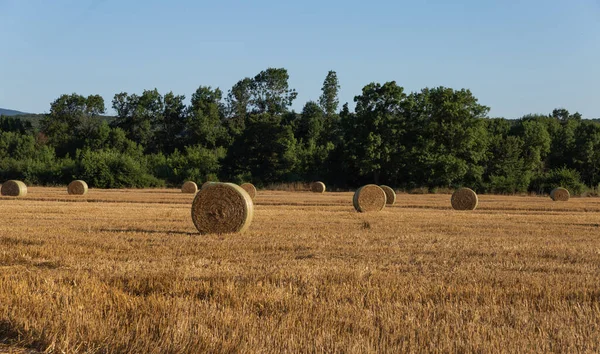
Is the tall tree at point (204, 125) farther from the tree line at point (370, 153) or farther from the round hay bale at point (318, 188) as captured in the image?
the round hay bale at point (318, 188)

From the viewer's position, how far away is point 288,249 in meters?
11.1

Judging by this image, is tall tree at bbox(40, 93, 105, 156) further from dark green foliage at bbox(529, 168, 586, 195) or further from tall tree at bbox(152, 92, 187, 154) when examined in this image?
dark green foliage at bbox(529, 168, 586, 195)

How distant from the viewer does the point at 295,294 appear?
6871 mm

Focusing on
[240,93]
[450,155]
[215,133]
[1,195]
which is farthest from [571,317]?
[240,93]

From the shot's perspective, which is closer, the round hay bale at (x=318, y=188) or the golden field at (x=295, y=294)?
the golden field at (x=295, y=294)

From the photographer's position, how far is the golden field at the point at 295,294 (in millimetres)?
5184

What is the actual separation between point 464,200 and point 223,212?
1427cm

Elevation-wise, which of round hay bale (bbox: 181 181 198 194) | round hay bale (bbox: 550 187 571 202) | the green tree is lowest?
round hay bale (bbox: 181 181 198 194)

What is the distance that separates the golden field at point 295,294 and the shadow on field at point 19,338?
1 cm

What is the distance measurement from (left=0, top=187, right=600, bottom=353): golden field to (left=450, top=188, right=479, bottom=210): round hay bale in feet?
→ 43.5

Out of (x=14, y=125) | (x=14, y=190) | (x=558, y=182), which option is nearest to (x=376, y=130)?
(x=558, y=182)

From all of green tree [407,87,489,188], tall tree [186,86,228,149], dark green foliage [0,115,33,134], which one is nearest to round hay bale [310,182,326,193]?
green tree [407,87,489,188]

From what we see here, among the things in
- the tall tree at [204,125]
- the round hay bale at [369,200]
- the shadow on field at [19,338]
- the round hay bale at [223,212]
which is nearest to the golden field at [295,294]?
the shadow on field at [19,338]

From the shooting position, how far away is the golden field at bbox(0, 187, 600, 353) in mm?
5184
